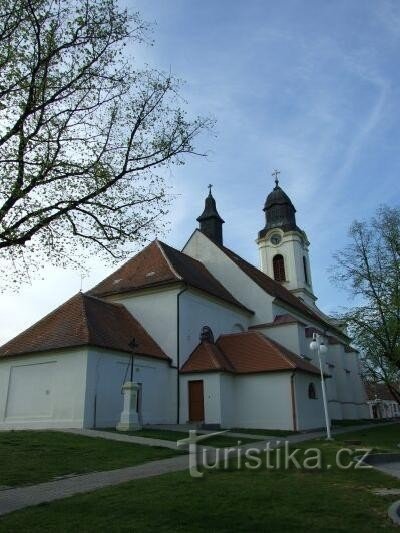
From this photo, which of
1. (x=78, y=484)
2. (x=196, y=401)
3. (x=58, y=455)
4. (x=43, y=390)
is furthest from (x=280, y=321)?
(x=78, y=484)

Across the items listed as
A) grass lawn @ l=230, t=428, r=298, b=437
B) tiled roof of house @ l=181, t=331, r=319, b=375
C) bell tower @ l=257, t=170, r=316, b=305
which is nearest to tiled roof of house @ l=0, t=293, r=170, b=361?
tiled roof of house @ l=181, t=331, r=319, b=375

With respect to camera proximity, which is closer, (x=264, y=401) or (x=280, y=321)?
(x=264, y=401)

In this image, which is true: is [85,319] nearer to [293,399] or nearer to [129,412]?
[129,412]

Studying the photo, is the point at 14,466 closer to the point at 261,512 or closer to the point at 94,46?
the point at 261,512

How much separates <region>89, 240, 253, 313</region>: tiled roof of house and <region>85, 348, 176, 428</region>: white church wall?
4602 millimetres

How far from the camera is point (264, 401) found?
77.8ft

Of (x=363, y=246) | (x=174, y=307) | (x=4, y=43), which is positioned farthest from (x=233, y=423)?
(x=4, y=43)

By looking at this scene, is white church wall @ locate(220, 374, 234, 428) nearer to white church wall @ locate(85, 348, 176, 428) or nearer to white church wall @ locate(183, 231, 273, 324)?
white church wall @ locate(85, 348, 176, 428)

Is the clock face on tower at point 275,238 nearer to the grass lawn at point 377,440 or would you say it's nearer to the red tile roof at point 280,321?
the red tile roof at point 280,321

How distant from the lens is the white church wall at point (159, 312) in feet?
79.9

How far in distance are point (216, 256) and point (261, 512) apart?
2658 centimetres

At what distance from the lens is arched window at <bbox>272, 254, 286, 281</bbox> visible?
140 ft

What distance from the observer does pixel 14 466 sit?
35.2ft

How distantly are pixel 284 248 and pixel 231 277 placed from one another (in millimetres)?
12209
